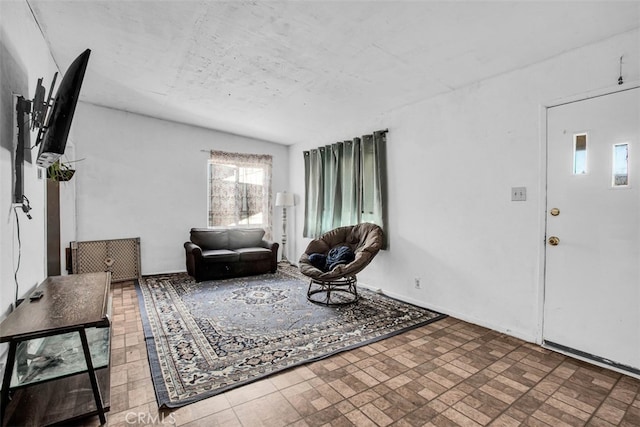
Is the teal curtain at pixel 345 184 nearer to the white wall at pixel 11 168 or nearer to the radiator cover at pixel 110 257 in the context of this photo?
the radiator cover at pixel 110 257

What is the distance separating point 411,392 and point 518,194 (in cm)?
199

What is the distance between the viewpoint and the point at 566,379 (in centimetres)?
207

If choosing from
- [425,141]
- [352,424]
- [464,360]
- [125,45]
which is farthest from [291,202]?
[352,424]

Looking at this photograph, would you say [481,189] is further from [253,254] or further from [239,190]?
[239,190]

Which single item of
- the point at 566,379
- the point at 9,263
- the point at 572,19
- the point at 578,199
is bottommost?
the point at 566,379

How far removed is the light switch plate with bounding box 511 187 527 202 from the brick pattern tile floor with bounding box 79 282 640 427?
127 cm

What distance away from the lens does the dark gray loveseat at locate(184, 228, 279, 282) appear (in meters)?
4.56

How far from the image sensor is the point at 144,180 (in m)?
4.85

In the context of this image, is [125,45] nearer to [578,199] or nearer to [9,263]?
[9,263]

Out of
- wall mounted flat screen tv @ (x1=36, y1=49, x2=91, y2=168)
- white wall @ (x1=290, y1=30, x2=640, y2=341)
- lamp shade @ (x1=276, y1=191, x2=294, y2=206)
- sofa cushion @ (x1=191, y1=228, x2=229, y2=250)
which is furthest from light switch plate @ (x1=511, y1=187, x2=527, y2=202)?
sofa cushion @ (x1=191, y1=228, x2=229, y2=250)

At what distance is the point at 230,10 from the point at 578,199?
300cm

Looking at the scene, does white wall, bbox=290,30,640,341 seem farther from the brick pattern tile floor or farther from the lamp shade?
the lamp shade

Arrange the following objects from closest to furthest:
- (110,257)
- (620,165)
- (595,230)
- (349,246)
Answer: (620,165), (595,230), (349,246), (110,257)

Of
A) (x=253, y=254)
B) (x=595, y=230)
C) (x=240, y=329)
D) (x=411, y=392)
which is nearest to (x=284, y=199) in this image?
(x=253, y=254)
